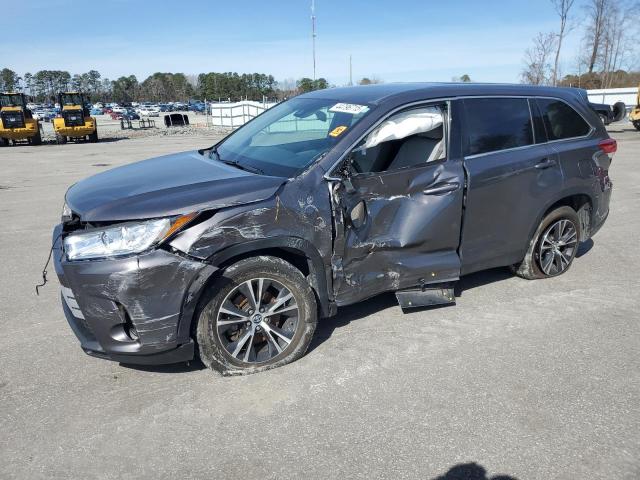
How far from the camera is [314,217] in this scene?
342 cm

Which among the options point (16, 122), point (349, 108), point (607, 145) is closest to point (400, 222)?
point (349, 108)

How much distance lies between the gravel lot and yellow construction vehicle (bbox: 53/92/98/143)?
966 inches

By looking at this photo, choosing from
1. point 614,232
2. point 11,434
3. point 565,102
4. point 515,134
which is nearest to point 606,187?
point 565,102

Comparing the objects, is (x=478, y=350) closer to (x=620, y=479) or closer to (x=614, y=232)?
(x=620, y=479)

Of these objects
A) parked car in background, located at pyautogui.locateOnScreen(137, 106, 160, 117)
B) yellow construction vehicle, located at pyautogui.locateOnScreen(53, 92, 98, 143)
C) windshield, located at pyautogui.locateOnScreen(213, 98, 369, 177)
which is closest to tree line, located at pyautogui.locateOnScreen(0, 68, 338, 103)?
parked car in background, located at pyautogui.locateOnScreen(137, 106, 160, 117)

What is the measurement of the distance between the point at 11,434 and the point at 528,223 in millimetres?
4211

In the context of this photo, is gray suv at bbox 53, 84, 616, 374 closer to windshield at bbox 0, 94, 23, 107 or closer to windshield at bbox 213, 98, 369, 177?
windshield at bbox 213, 98, 369, 177

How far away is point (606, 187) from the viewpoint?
5.27 m

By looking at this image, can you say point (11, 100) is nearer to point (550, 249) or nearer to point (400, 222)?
point (400, 222)

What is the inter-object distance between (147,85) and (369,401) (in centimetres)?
16273

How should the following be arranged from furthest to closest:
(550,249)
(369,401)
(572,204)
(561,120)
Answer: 1. (572,204)
2. (550,249)
3. (561,120)
4. (369,401)

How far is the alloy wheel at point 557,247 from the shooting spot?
4.94 m


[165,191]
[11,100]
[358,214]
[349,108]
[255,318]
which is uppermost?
[11,100]

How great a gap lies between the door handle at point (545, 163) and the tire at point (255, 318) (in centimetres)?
246
